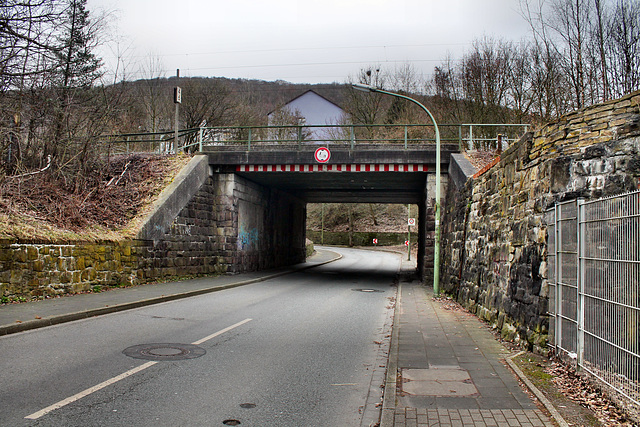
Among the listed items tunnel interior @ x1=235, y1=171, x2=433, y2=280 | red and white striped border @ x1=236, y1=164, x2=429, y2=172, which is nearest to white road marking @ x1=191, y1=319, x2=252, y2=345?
tunnel interior @ x1=235, y1=171, x2=433, y2=280

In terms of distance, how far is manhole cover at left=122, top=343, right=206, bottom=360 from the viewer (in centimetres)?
701

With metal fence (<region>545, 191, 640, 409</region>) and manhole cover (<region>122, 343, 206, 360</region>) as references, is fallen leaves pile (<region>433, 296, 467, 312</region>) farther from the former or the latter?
manhole cover (<region>122, 343, 206, 360</region>)

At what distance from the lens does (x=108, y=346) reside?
24.8 feet

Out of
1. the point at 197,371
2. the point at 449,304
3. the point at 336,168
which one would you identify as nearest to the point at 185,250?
the point at 336,168

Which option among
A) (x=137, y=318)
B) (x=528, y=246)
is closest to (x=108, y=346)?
(x=137, y=318)

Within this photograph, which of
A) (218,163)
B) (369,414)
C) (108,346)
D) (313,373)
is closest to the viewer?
(369,414)

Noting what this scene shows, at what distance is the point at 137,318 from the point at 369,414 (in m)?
6.88

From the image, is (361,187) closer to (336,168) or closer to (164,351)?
(336,168)

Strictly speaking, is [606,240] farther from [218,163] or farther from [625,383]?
[218,163]

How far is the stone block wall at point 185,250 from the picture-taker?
459 inches

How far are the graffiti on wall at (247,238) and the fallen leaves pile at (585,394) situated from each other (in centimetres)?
1760

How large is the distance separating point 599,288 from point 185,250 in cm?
1593

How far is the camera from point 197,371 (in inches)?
250

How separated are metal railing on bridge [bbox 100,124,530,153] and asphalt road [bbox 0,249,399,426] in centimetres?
688
